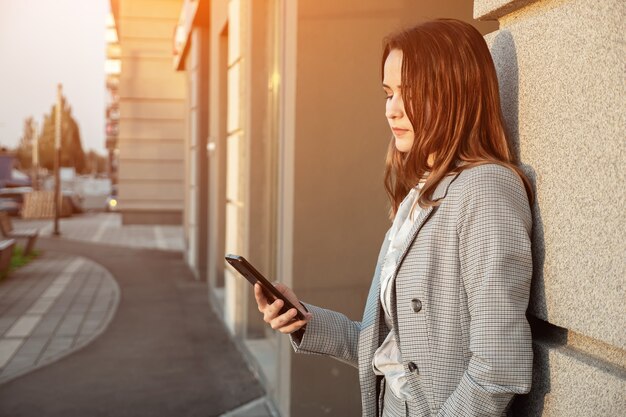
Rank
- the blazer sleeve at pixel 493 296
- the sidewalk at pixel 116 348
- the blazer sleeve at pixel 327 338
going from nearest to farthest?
the blazer sleeve at pixel 493 296 → the blazer sleeve at pixel 327 338 → the sidewalk at pixel 116 348

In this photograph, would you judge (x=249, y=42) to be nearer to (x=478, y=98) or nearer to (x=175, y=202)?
(x=478, y=98)

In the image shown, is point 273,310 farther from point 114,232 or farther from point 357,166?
point 114,232

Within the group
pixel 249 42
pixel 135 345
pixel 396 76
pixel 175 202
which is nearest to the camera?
pixel 396 76

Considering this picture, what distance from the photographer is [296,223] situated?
4059 millimetres

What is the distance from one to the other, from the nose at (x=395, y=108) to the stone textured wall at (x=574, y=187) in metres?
0.26

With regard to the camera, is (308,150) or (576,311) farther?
(308,150)

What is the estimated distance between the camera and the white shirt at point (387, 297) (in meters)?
1.75

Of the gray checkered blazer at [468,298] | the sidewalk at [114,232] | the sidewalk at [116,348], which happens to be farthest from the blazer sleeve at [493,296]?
the sidewalk at [114,232]

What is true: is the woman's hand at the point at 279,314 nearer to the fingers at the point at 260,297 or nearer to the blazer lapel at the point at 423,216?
the fingers at the point at 260,297

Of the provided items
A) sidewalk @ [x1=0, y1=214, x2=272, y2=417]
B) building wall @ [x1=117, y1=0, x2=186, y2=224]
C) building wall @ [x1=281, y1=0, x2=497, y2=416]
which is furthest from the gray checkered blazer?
building wall @ [x1=117, y1=0, x2=186, y2=224]

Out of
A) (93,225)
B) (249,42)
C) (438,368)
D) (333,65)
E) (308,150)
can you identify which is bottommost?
(93,225)

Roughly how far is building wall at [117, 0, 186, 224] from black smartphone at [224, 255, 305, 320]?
2107 centimetres

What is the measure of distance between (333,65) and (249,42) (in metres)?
1.94

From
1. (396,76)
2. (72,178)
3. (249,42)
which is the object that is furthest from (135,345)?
(72,178)
